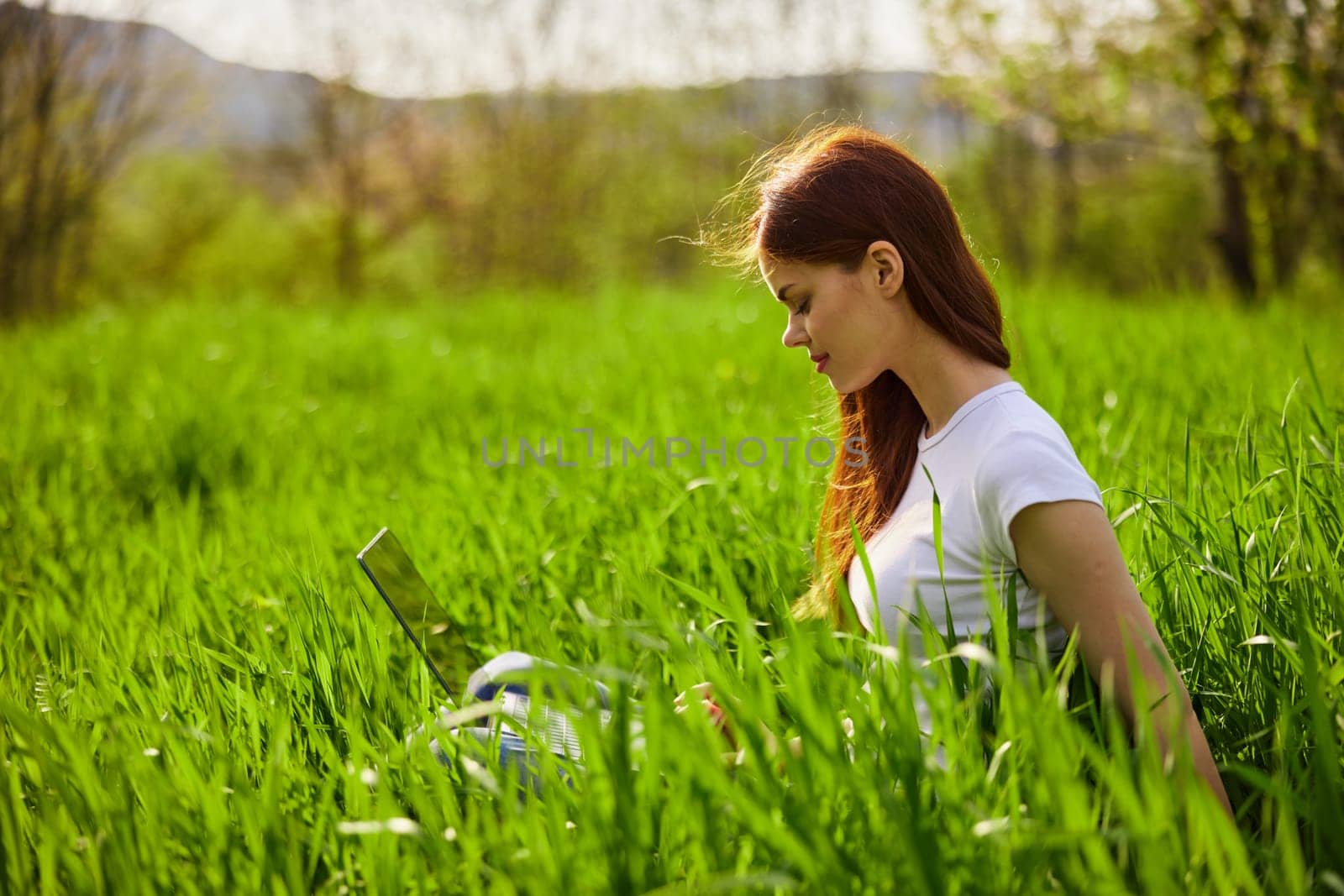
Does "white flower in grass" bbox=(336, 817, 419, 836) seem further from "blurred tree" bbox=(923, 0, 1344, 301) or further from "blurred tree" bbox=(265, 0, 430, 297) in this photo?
"blurred tree" bbox=(265, 0, 430, 297)

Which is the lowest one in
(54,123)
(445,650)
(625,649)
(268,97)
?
(445,650)

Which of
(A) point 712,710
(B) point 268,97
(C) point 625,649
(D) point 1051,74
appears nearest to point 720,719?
(A) point 712,710

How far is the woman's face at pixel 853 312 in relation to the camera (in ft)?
5.96

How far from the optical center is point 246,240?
67.7ft

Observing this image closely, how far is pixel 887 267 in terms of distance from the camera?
1.81 meters

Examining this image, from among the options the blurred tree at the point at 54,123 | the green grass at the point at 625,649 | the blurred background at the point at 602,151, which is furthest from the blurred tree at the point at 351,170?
the green grass at the point at 625,649

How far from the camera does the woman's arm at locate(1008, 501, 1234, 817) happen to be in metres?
1.46

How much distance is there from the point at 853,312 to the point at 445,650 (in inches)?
44.7

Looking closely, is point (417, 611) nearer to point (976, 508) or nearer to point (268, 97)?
point (976, 508)

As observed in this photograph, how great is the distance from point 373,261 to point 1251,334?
1897cm

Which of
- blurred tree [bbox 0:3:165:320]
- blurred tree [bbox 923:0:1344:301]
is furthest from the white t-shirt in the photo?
blurred tree [bbox 0:3:165:320]

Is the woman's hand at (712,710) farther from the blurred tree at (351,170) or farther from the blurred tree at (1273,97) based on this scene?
the blurred tree at (351,170)

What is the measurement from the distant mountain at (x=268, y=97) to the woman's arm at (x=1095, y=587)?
6490mm

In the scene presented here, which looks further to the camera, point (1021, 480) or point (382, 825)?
point (1021, 480)
